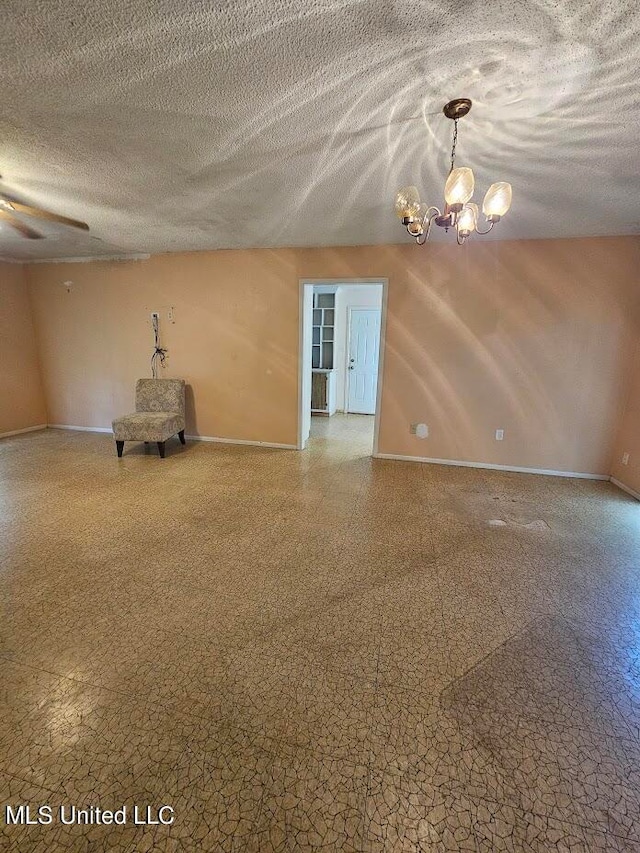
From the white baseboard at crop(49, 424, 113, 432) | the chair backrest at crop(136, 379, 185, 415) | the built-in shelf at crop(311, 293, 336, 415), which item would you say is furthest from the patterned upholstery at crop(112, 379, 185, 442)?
the built-in shelf at crop(311, 293, 336, 415)

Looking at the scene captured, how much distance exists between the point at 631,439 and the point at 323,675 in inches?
145

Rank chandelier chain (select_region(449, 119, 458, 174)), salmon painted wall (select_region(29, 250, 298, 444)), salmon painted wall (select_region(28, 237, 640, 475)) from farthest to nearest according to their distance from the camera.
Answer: salmon painted wall (select_region(29, 250, 298, 444)), salmon painted wall (select_region(28, 237, 640, 475)), chandelier chain (select_region(449, 119, 458, 174))

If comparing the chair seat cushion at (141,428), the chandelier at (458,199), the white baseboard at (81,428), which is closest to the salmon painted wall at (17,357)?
the white baseboard at (81,428)

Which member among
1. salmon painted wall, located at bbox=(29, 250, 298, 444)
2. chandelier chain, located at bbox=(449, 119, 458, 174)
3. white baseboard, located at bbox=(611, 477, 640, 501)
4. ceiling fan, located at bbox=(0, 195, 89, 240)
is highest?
chandelier chain, located at bbox=(449, 119, 458, 174)

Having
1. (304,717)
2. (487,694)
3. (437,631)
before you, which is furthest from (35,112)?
(487,694)

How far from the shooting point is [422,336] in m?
3.80

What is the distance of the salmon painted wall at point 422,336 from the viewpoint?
11.3ft

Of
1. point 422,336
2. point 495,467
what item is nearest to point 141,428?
point 422,336

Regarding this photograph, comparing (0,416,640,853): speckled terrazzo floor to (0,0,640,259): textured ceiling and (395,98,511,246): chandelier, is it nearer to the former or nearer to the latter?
(395,98,511,246): chandelier

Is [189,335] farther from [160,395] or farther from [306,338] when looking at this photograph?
[306,338]

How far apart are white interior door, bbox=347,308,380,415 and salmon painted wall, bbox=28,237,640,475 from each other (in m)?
2.45

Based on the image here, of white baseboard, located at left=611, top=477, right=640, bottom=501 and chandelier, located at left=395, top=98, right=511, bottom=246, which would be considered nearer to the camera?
chandelier, located at left=395, top=98, right=511, bottom=246

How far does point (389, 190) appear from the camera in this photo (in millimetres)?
2398

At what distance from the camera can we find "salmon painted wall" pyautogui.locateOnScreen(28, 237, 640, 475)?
3.43 m
